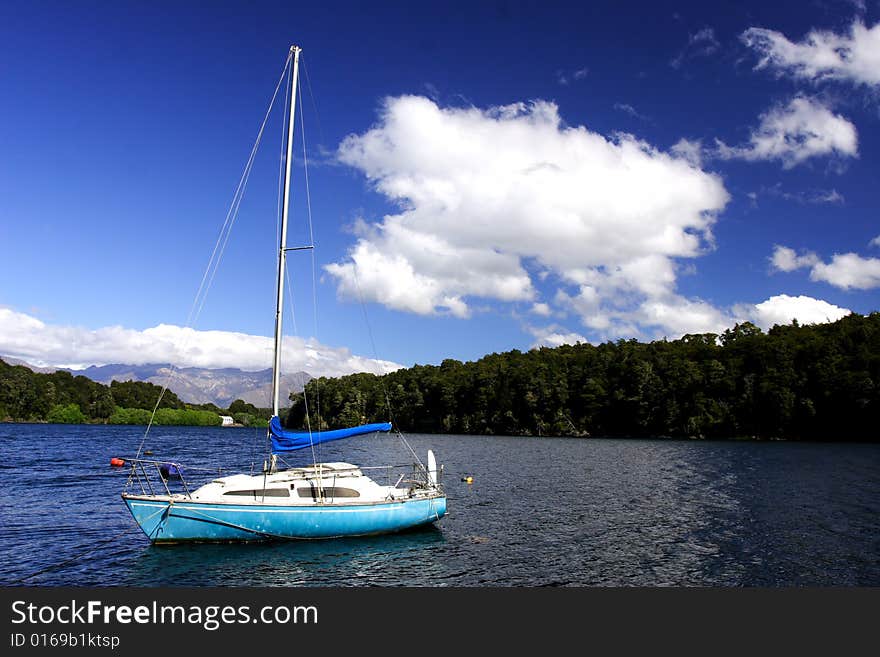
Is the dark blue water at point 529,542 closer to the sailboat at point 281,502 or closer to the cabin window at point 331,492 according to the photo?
the sailboat at point 281,502

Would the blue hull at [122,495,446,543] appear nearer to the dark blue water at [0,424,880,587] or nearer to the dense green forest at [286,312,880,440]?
the dark blue water at [0,424,880,587]

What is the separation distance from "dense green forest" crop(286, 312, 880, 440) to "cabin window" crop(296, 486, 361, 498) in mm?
60435

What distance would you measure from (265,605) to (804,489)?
45.9 meters

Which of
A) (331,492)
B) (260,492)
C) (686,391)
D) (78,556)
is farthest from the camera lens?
(686,391)

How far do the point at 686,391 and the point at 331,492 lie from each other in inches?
5096

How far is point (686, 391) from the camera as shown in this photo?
140000mm

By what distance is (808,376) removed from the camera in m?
124

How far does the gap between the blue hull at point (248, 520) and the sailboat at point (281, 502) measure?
0.04m

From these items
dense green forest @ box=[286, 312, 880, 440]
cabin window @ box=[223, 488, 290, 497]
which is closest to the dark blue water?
cabin window @ box=[223, 488, 290, 497]

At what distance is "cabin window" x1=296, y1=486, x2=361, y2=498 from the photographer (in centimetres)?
2731

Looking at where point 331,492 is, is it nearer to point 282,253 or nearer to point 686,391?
point 282,253

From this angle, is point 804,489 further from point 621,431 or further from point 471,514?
point 621,431

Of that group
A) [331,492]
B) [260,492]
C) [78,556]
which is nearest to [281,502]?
[260,492]

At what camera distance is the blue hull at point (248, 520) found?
83.0 feet
